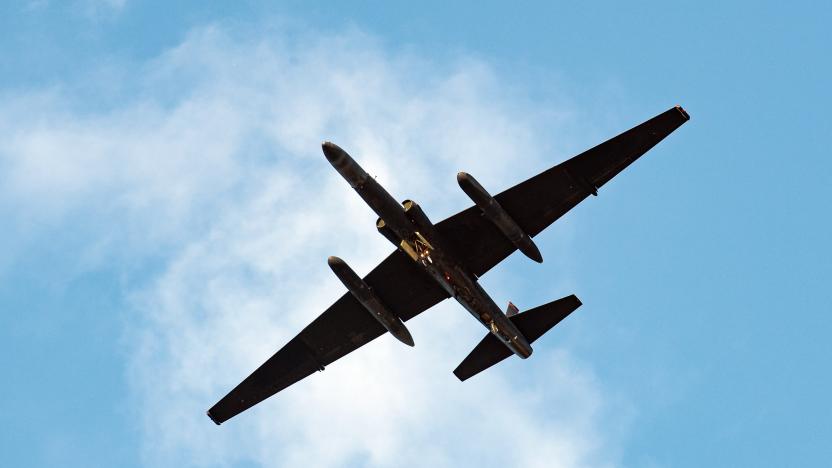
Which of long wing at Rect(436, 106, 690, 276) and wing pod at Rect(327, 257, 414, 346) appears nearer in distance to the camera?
long wing at Rect(436, 106, 690, 276)

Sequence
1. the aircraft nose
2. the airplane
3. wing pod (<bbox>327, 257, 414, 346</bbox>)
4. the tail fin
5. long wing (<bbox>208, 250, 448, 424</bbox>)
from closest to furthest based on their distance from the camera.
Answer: the aircraft nose < the airplane < wing pod (<bbox>327, 257, 414, 346</bbox>) < the tail fin < long wing (<bbox>208, 250, 448, 424</bbox>)

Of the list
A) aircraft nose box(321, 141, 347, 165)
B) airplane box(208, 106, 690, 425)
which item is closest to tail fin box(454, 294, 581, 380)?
airplane box(208, 106, 690, 425)

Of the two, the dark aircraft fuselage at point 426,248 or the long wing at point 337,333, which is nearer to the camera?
the dark aircraft fuselage at point 426,248

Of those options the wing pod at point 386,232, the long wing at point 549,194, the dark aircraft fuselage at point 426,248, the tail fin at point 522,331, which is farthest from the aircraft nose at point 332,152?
the tail fin at point 522,331

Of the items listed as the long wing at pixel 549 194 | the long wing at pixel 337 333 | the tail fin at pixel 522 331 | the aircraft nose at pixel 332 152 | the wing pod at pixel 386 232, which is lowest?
the tail fin at pixel 522 331

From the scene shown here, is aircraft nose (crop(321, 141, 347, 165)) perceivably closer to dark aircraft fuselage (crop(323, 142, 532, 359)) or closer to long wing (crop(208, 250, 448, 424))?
dark aircraft fuselage (crop(323, 142, 532, 359))

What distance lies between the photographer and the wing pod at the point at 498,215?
38688 millimetres

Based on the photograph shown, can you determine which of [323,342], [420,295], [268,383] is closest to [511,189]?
[420,295]

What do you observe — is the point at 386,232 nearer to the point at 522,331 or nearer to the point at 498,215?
the point at 498,215

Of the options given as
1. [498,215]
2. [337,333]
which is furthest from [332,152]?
[337,333]

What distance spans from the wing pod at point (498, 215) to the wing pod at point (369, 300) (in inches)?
241

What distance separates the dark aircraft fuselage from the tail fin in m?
0.49

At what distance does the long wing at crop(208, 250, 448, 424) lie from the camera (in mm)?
44219

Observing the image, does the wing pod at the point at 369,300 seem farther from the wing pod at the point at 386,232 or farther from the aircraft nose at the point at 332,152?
the aircraft nose at the point at 332,152
